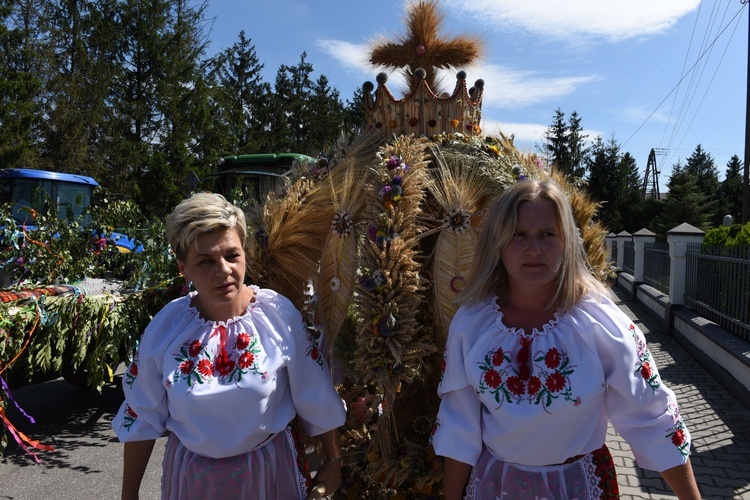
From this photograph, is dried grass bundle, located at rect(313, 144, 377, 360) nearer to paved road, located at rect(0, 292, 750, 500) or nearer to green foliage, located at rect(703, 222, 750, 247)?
paved road, located at rect(0, 292, 750, 500)

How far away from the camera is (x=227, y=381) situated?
169cm

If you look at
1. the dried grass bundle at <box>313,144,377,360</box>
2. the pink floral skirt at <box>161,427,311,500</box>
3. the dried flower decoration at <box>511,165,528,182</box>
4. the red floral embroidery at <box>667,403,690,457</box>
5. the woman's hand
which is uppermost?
the dried flower decoration at <box>511,165,528,182</box>

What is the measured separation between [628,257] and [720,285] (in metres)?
9.11

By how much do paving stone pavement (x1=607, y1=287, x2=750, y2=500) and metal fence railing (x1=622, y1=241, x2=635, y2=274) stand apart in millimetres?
8162

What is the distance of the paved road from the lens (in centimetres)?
375

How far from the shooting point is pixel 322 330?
2.15 m

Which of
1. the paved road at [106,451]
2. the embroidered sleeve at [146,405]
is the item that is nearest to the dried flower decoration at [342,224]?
the embroidered sleeve at [146,405]

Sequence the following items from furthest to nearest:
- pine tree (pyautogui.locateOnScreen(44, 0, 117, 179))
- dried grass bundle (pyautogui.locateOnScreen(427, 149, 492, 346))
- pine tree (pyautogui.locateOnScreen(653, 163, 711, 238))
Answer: pine tree (pyautogui.locateOnScreen(653, 163, 711, 238)) < pine tree (pyautogui.locateOnScreen(44, 0, 117, 179)) < dried grass bundle (pyautogui.locateOnScreen(427, 149, 492, 346))

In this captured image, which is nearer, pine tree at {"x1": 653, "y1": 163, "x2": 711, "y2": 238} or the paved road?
the paved road

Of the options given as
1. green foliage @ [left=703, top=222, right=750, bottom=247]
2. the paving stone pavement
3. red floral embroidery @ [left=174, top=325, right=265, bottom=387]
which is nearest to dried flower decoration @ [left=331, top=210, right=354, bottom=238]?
red floral embroidery @ [left=174, top=325, right=265, bottom=387]

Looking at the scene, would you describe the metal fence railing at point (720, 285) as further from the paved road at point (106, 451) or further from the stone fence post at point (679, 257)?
the paved road at point (106, 451)

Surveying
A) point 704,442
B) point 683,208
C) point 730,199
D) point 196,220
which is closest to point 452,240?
point 196,220

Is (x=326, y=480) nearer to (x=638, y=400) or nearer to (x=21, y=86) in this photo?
(x=638, y=400)

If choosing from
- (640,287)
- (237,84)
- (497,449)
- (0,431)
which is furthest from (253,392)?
(237,84)
